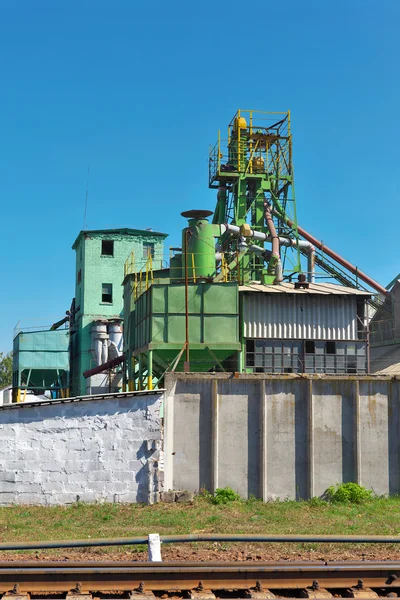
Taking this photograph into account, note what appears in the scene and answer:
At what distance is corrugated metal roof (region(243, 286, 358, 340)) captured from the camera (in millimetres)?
29547

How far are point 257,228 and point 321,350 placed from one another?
67.4 feet

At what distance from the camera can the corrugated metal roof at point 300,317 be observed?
29547mm

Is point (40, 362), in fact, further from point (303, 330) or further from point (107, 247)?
point (303, 330)

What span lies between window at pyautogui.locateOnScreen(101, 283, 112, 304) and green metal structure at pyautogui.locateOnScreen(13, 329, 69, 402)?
3538 mm

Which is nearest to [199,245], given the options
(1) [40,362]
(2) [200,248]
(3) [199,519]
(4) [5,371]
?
(2) [200,248]

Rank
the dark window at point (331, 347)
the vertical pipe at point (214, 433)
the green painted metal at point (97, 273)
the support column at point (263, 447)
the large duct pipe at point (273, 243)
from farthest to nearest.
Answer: the green painted metal at point (97, 273) < the large duct pipe at point (273, 243) < the dark window at point (331, 347) < the support column at point (263, 447) < the vertical pipe at point (214, 433)

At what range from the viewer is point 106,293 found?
53.5 metres

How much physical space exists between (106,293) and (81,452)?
33190mm

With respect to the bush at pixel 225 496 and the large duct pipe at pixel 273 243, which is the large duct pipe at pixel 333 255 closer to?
the large duct pipe at pixel 273 243

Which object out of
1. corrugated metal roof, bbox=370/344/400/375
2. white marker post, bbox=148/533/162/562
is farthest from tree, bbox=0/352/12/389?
white marker post, bbox=148/533/162/562

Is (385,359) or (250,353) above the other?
(385,359)

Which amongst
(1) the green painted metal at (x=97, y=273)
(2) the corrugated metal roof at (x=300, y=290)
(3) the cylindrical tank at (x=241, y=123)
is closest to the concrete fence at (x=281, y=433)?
(2) the corrugated metal roof at (x=300, y=290)

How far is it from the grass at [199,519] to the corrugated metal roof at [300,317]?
374 inches

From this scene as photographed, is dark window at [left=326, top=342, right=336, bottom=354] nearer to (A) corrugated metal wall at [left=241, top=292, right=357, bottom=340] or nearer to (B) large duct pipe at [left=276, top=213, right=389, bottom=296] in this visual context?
(A) corrugated metal wall at [left=241, top=292, right=357, bottom=340]
